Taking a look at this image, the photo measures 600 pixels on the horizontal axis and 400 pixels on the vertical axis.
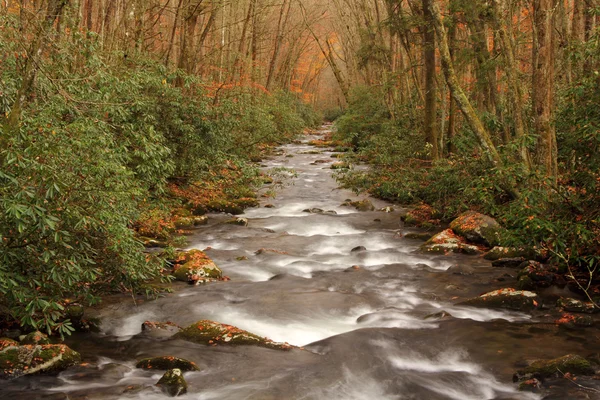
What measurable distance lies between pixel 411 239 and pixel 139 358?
8.04 metres

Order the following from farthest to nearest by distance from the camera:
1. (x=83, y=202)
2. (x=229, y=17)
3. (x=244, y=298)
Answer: (x=229, y=17), (x=244, y=298), (x=83, y=202)

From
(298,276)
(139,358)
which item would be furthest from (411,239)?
(139,358)

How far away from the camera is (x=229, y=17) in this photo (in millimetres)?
30109

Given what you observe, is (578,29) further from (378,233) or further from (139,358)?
(139,358)

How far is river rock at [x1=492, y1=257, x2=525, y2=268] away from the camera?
10.2 meters

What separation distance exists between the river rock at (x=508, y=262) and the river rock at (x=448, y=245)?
101cm

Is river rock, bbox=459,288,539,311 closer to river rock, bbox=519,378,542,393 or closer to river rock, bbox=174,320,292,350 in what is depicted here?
river rock, bbox=519,378,542,393

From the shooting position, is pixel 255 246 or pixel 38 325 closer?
pixel 38 325

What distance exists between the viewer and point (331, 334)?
777 centimetres

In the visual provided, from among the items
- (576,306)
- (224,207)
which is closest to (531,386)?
(576,306)

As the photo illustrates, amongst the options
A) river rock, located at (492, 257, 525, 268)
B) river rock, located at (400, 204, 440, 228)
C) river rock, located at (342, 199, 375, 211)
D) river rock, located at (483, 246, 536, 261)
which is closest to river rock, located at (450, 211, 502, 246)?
river rock, located at (483, 246, 536, 261)

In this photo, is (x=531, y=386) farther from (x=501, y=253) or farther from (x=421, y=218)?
(x=421, y=218)

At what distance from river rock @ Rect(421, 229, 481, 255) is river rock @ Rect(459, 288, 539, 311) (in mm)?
3074

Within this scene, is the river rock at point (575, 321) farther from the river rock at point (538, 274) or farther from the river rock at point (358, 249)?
the river rock at point (358, 249)
